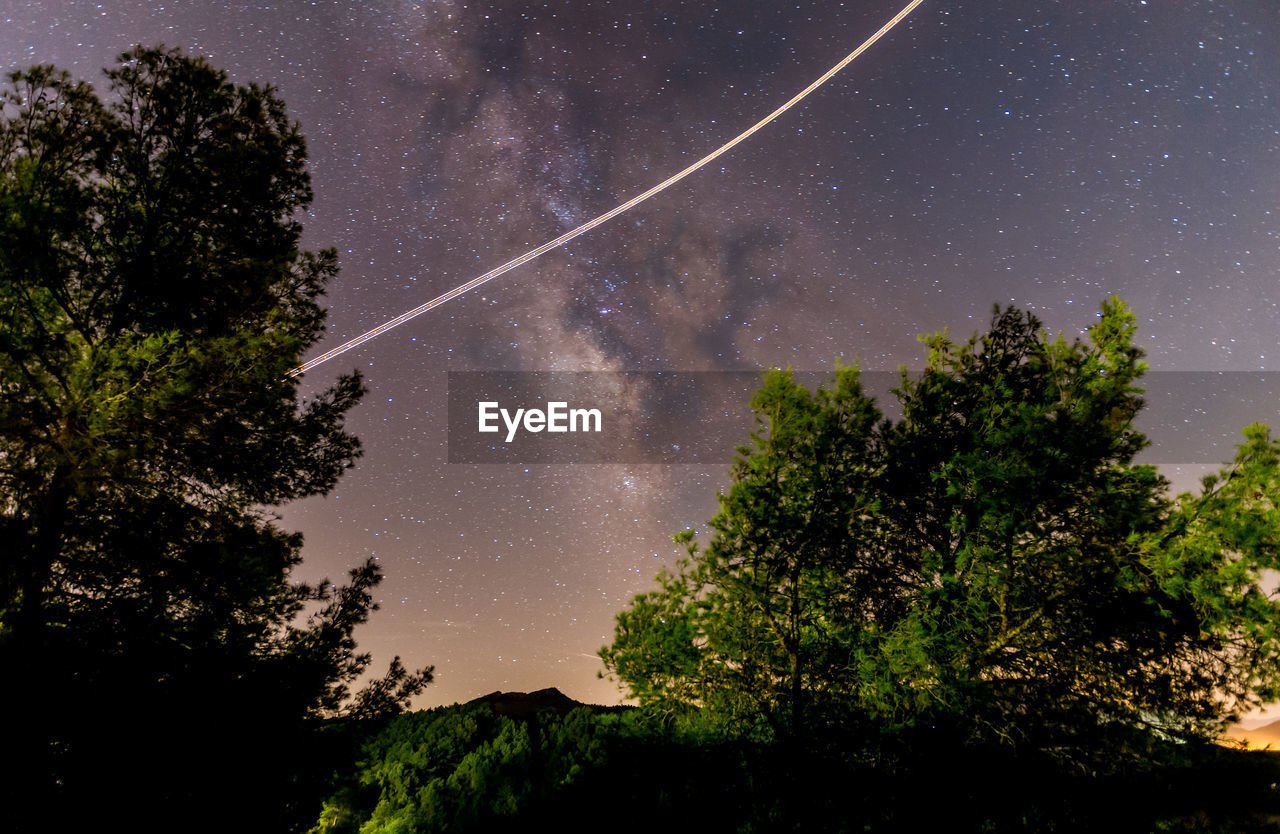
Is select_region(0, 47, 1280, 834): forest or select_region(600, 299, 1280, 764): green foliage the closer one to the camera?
select_region(0, 47, 1280, 834): forest

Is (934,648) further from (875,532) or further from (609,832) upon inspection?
(609,832)

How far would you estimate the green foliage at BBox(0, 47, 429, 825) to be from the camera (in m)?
6.74

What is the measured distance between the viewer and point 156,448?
315 inches

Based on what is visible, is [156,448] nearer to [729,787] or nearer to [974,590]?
A: [729,787]

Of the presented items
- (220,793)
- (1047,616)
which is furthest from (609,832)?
(1047,616)

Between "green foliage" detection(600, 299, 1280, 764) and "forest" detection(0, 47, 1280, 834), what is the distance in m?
0.06

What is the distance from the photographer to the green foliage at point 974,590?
9602 mm

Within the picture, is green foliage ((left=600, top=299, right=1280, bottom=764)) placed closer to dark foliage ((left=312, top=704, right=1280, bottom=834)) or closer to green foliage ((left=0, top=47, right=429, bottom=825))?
dark foliage ((left=312, top=704, right=1280, bottom=834))

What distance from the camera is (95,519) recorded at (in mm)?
7797

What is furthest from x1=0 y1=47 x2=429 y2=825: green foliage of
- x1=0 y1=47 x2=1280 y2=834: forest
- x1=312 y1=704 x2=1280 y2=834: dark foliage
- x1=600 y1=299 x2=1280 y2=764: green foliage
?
x1=600 y1=299 x2=1280 y2=764: green foliage

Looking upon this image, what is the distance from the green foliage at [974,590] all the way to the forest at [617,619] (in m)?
0.06

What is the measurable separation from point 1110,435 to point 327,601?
1375cm

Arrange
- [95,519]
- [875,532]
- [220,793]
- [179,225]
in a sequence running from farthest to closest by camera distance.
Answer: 1. [875,532]
2. [179,225]
3. [95,519]
4. [220,793]

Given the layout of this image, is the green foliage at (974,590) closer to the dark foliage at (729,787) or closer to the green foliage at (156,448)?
the dark foliage at (729,787)
